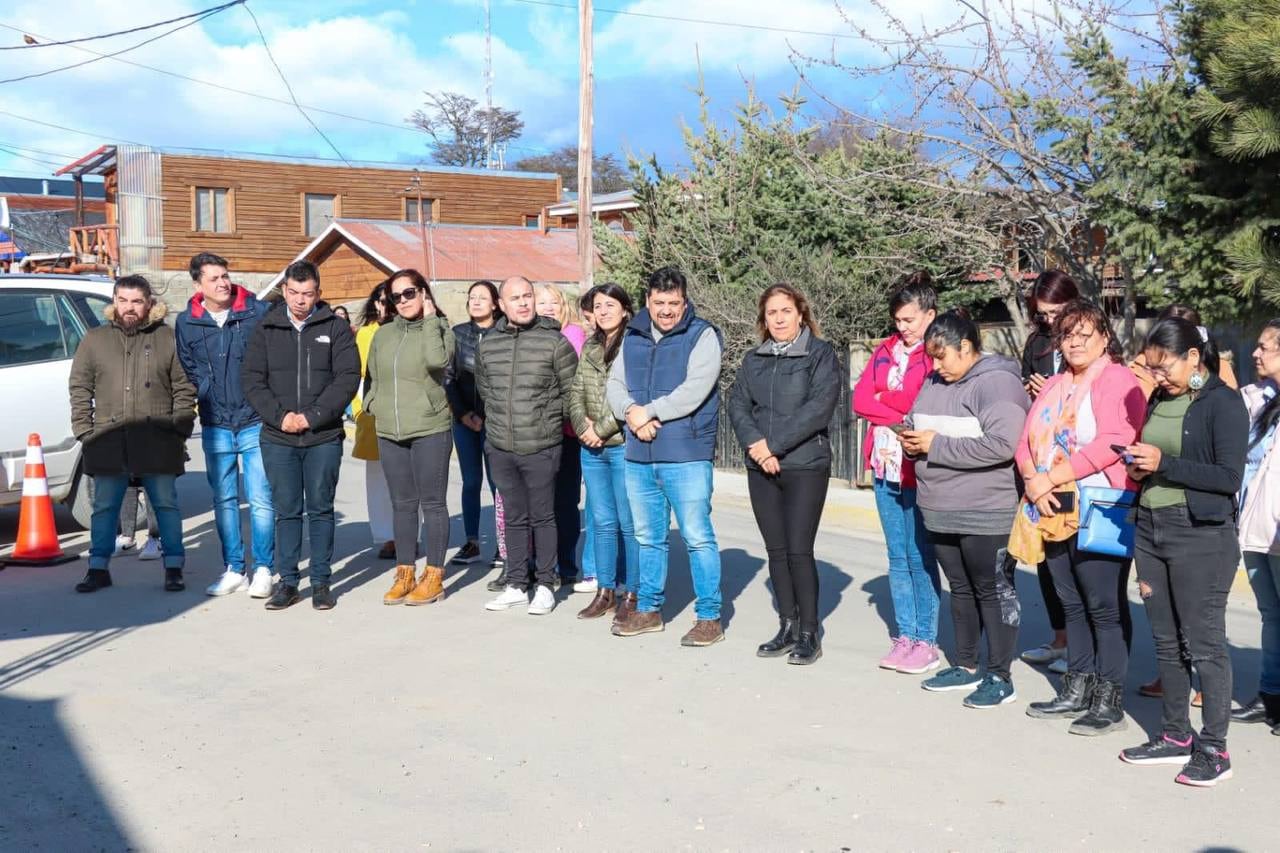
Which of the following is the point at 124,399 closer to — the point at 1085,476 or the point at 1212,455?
the point at 1085,476

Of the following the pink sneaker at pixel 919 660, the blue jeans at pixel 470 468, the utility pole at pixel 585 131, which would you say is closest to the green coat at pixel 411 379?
the blue jeans at pixel 470 468

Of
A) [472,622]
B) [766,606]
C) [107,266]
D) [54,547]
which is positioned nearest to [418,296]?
[472,622]

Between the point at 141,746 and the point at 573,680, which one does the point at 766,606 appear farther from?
the point at 141,746

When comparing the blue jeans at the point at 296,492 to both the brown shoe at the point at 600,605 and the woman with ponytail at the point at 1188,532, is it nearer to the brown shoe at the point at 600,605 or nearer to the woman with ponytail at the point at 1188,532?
the brown shoe at the point at 600,605

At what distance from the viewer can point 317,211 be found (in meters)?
45.1

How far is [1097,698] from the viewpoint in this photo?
18.7 feet

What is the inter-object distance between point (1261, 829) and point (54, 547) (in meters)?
8.45

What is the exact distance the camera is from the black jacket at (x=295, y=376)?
27.1ft

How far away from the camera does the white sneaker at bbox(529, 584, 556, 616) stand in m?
8.06

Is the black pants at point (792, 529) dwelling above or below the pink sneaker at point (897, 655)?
above

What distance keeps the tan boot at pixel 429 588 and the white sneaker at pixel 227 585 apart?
4.28 ft

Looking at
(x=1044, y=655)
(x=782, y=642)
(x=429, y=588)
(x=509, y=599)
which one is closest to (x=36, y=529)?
(x=429, y=588)

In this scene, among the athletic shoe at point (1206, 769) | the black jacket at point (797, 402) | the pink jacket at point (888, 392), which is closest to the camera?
the athletic shoe at point (1206, 769)

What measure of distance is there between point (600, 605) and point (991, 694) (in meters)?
2.80
